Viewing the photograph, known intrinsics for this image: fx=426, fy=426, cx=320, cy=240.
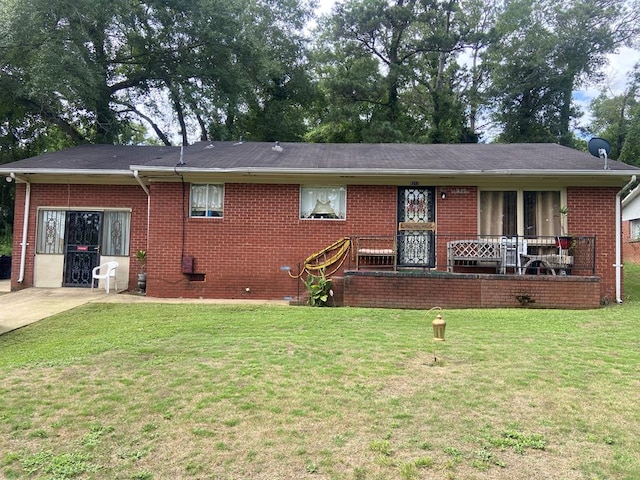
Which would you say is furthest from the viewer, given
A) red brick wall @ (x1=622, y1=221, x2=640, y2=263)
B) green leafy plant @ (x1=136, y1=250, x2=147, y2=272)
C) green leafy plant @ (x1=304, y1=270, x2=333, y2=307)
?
red brick wall @ (x1=622, y1=221, x2=640, y2=263)

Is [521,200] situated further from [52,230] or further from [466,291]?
[52,230]

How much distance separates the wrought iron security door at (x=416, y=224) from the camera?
402 inches

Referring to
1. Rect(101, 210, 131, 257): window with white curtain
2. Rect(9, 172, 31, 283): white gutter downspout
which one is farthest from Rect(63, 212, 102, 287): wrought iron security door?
Rect(9, 172, 31, 283): white gutter downspout

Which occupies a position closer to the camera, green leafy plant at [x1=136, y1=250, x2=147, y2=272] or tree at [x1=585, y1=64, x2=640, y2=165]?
green leafy plant at [x1=136, y1=250, x2=147, y2=272]

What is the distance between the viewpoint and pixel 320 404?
11.8ft

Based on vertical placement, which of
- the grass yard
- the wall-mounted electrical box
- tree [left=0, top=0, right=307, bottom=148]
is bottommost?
the grass yard

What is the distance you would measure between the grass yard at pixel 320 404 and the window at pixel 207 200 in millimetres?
4628

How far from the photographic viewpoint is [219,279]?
10.4 meters

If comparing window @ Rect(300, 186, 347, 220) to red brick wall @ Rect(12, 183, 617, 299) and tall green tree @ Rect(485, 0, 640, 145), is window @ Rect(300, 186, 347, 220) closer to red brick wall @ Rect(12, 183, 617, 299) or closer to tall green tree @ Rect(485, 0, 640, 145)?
red brick wall @ Rect(12, 183, 617, 299)

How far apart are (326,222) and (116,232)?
578 centimetres

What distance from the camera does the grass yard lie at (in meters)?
2.73

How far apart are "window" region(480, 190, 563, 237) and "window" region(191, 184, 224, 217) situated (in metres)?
6.40

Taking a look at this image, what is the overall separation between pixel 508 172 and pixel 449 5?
77.0 feet

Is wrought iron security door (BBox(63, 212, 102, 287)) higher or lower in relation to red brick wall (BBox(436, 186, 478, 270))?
lower
